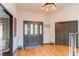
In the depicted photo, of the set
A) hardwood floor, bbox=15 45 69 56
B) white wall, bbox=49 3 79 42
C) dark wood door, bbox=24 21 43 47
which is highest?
white wall, bbox=49 3 79 42

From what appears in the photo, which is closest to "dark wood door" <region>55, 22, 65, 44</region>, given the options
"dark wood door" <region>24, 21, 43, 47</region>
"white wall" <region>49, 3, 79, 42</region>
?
"white wall" <region>49, 3, 79, 42</region>

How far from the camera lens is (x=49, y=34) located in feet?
35.6

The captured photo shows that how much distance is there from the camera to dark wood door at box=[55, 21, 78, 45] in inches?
348

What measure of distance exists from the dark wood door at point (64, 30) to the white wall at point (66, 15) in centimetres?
33

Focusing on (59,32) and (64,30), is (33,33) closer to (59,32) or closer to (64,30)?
(59,32)

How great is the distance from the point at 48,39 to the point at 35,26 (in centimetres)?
191

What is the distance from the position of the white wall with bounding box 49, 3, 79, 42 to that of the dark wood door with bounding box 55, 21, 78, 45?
13.1 inches

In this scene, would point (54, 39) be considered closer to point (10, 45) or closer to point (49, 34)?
point (49, 34)

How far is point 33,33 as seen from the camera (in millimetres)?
9484

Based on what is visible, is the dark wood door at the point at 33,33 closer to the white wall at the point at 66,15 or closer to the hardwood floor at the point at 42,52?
the white wall at the point at 66,15

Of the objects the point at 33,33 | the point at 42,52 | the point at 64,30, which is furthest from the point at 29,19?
the point at 42,52

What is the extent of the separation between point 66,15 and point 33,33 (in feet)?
9.39

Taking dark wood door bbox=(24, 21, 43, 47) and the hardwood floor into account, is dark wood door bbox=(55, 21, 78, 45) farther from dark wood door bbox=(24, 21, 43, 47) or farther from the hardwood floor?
the hardwood floor

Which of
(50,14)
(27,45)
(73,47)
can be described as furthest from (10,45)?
(50,14)
